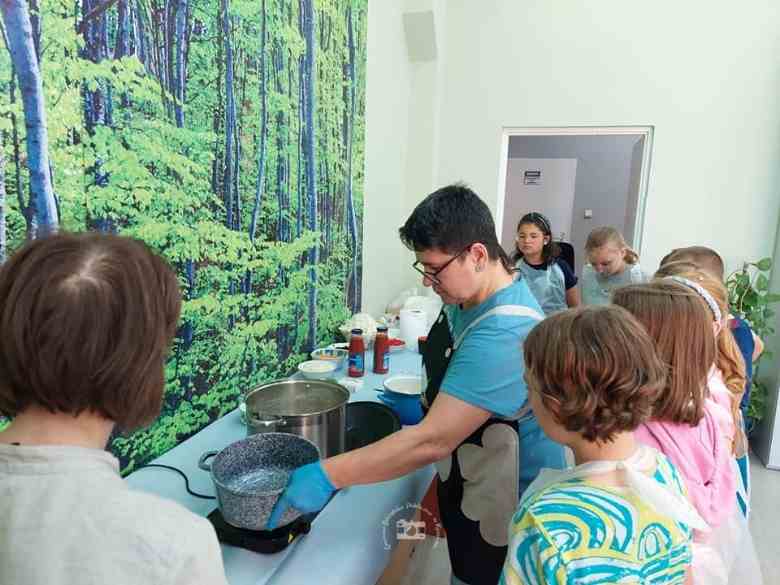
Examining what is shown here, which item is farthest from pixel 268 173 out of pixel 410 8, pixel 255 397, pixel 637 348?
pixel 410 8

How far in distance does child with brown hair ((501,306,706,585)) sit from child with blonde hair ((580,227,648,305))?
1982 mm

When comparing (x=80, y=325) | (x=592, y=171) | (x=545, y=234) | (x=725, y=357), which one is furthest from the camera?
(x=592, y=171)

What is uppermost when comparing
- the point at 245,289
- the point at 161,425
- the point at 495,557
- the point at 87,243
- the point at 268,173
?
the point at 268,173

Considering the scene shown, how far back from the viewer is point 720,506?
1.04m

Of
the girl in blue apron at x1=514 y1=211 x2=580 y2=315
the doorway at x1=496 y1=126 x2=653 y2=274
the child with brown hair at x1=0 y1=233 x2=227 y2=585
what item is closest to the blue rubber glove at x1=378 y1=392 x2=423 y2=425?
the child with brown hair at x1=0 y1=233 x2=227 y2=585

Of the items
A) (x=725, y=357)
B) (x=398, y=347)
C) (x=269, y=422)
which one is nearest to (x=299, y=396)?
(x=269, y=422)

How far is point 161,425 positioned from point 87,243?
832mm

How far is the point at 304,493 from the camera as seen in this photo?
82cm

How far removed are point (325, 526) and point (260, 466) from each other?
181 millimetres

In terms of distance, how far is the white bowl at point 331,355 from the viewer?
74.4 inches

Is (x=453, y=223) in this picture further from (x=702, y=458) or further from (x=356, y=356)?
(x=356, y=356)

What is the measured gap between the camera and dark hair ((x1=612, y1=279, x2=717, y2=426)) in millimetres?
951

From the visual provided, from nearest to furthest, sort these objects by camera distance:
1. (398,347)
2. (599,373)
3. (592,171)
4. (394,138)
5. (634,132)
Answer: (599,373) → (398,347) → (394,138) → (634,132) → (592,171)

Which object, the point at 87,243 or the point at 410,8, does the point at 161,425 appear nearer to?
the point at 87,243
